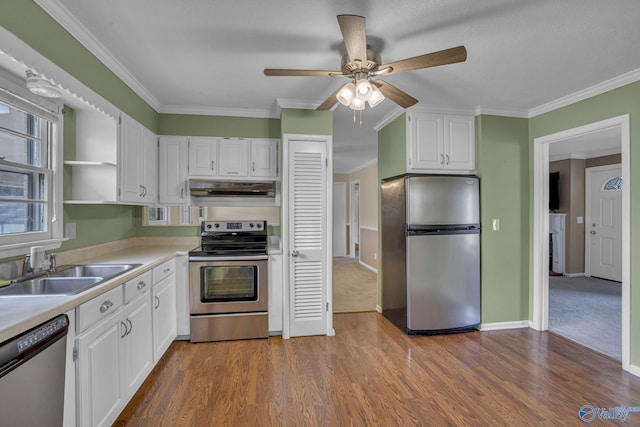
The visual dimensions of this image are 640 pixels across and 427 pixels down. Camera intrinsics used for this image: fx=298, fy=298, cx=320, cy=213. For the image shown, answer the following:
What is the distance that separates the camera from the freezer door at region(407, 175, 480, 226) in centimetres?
302

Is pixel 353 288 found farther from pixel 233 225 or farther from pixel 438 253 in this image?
pixel 233 225

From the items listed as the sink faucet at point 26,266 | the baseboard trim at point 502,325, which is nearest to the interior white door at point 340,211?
the baseboard trim at point 502,325

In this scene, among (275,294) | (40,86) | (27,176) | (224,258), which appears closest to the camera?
(40,86)

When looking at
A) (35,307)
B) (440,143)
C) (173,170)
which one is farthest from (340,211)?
(35,307)

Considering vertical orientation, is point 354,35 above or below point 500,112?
below

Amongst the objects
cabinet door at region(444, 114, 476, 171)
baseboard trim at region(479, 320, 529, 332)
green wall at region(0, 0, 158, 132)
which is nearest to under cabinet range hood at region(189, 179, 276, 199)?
green wall at region(0, 0, 158, 132)

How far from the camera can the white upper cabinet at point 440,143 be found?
124 inches

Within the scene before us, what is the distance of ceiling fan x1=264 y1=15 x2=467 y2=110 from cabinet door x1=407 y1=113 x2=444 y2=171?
3.55 ft

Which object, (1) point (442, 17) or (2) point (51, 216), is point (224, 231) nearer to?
(2) point (51, 216)

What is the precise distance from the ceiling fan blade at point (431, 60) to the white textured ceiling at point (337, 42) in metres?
0.27

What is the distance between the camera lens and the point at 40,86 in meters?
1.71

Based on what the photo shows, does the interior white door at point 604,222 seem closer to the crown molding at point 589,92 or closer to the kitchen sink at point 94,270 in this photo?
the crown molding at point 589,92

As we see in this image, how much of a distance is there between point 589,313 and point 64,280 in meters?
5.30

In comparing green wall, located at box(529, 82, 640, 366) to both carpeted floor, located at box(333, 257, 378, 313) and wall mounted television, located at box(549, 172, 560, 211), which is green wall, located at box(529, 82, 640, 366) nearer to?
carpeted floor, located at box(333, 257, 378, 313)
